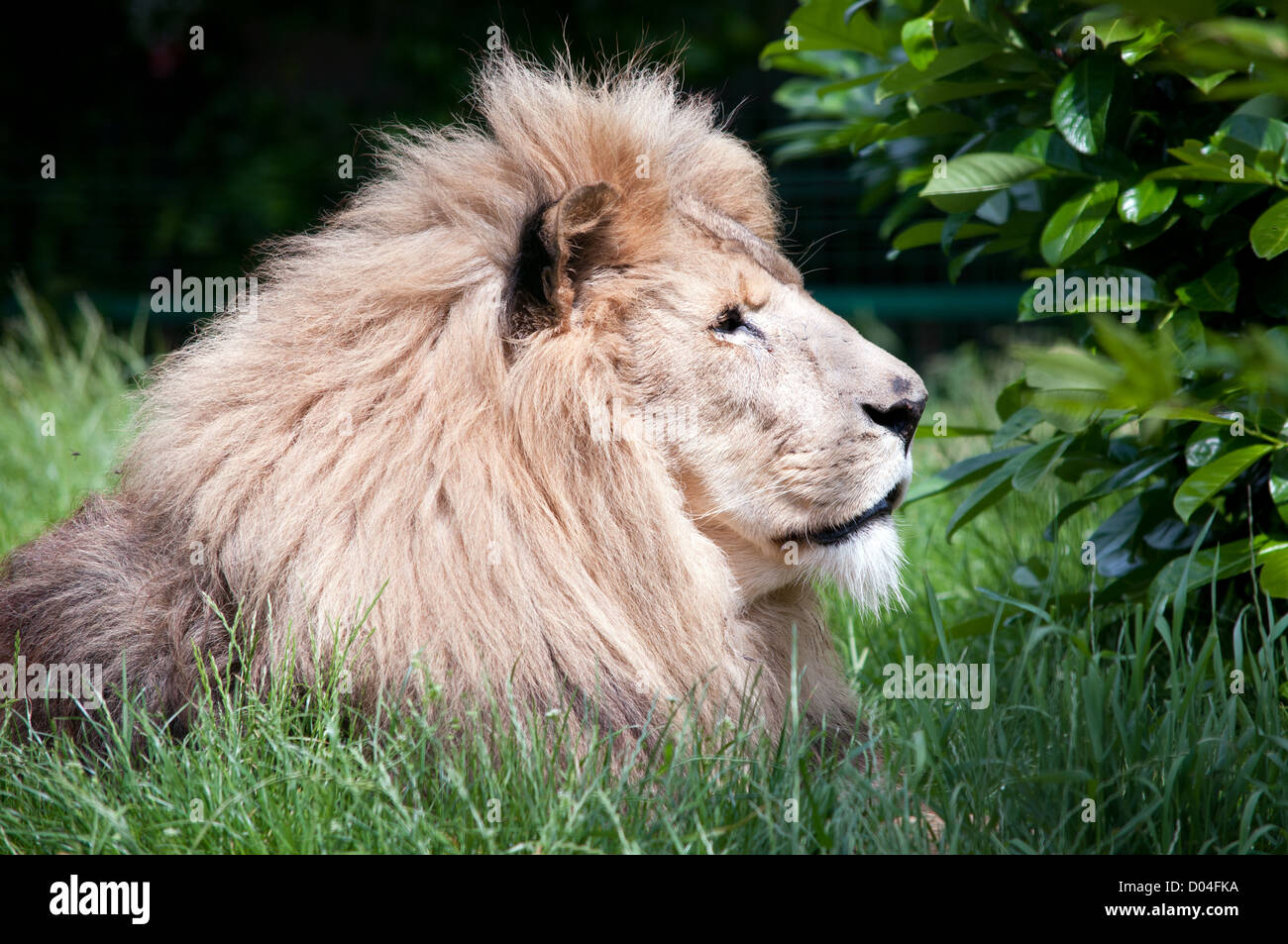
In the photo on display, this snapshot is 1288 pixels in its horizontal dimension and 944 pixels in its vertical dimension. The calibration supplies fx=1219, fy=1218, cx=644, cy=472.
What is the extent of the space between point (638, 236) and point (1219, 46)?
5.69 feet

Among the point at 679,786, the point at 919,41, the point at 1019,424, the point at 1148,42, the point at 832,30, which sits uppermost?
the point at 832,30

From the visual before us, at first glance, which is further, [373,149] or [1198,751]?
[373,149]

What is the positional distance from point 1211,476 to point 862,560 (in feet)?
2.25

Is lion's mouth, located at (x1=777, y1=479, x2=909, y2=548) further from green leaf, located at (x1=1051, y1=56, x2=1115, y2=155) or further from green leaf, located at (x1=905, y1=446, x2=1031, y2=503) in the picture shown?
green leaf, located at (x1=1051, y1=56, x2=1115, y2=155)

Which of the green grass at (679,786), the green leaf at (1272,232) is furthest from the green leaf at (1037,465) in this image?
the green leaf at (1272,232)

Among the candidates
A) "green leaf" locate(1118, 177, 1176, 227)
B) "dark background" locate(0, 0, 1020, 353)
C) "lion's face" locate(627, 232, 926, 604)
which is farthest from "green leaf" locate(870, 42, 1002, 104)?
"dark background" locate(0, 0, 1020, 353)

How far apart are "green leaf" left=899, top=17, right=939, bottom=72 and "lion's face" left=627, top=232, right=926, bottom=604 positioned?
77 centimetres

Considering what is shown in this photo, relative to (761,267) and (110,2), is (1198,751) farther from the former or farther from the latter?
(110,2)

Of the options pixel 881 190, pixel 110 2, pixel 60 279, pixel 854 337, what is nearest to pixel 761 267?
pixel 854 337

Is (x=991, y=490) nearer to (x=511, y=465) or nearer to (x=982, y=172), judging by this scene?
(x=982, y=172)

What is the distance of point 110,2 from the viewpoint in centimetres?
895

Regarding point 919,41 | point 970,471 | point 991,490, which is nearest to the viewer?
point 919,41

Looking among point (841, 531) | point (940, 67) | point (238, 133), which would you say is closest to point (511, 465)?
point (841, 531)

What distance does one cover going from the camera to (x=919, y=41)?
2.80m
